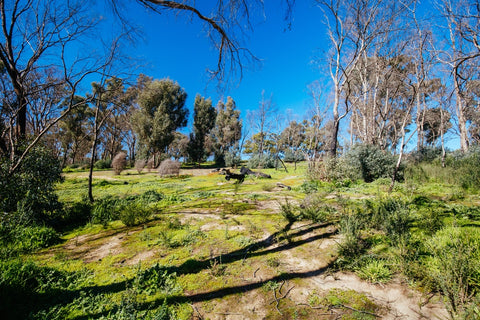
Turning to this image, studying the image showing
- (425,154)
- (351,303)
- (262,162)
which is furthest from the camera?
(262,162)

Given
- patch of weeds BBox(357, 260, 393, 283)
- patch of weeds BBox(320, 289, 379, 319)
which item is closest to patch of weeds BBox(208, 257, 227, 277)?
patch of weeds BBox(320, 289, 379, 319)

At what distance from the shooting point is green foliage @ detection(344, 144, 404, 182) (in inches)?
384

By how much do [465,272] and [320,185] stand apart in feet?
21.7

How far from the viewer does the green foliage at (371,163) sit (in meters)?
9.75

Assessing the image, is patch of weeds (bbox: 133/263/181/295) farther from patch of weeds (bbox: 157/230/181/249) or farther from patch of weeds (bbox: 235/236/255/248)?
patch of weeds (bbox: 235/236/255/248)

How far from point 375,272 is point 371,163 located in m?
9.35

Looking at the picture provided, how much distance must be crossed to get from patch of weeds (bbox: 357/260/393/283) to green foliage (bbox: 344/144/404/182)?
28.1 ft

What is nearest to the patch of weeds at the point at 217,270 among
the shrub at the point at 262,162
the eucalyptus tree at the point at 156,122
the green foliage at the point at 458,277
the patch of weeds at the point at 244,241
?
the patch of weeds at the point at 244,241

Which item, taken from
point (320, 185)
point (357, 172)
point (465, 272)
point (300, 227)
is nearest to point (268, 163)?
point (357, 172)

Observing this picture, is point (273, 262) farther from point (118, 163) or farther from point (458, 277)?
point (118, 163)

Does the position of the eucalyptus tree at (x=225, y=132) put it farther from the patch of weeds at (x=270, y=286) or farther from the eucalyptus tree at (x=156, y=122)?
the patch of weeds at (x=270, y=286)

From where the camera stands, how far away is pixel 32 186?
15.0 ft

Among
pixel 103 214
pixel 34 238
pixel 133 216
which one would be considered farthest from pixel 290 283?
pixel 103 214

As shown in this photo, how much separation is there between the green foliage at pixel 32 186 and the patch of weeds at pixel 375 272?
5805mm
